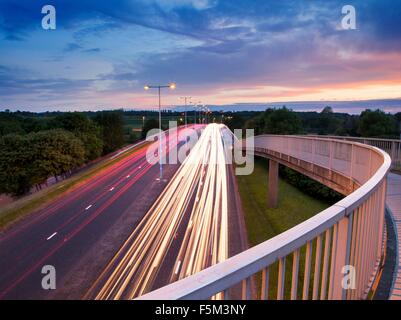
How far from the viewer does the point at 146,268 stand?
14.7m

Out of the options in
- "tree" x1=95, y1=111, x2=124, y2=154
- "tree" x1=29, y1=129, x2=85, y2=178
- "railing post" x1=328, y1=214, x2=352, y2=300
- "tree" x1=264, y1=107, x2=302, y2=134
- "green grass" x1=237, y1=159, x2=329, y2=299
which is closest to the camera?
"railing post" x1=328, y1=214, x2=352, y2=300

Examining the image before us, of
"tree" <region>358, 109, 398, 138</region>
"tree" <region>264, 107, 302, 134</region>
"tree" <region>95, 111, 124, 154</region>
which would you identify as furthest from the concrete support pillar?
"tree" <region>95, 111, 124, 154</region>

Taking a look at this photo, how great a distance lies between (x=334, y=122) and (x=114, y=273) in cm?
12118

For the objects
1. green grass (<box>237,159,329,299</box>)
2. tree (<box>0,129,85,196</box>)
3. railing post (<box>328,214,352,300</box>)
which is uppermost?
railing post (<box>328,214,352,300</box>)

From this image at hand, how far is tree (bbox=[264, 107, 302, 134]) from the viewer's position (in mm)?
60625

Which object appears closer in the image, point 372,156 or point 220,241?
point 372,156

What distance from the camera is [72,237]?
19.0 metres

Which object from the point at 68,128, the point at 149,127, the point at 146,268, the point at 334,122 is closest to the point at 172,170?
the point at 146,268

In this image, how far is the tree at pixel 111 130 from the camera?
249 ft

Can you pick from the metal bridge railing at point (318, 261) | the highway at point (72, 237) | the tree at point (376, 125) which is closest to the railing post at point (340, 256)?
the metal bridge railing at point (318, 261)

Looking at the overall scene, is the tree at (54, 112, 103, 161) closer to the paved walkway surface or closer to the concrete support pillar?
the concrete support pillar

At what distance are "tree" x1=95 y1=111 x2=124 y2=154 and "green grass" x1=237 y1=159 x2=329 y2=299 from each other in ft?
136
